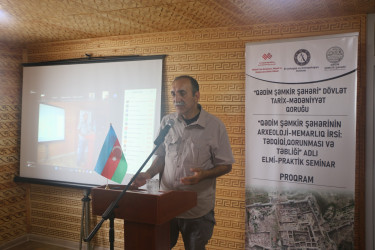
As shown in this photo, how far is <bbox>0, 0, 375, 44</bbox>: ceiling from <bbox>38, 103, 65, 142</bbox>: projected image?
968 millimetres

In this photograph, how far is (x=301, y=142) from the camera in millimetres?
2654

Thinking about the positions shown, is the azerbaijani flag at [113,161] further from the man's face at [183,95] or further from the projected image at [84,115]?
the projected image at [84,115]

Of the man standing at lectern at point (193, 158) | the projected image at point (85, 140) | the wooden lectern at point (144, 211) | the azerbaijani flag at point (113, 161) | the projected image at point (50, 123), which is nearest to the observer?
the wooden lectern at point (144, 211)

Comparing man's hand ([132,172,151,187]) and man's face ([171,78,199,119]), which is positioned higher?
man's face ([171,78,199,119])

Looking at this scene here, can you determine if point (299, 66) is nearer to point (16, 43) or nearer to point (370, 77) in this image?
point (370, 77)

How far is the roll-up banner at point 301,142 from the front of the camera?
8.30 feet

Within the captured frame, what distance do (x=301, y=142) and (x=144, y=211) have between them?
1.68 metres

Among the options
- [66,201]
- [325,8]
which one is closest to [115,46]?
[66,201]

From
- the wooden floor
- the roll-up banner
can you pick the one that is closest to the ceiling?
the roll-up banner

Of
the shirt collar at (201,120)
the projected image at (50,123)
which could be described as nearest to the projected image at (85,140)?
the projected image at (50,123)

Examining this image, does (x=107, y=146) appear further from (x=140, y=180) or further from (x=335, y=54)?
(x=335, y=54)

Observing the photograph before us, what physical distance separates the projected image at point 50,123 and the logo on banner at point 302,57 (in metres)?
2.80

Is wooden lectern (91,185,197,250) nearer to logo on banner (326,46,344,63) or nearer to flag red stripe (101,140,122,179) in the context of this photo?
flag red stripe (101,140,122,179)

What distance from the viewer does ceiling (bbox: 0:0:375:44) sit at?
254 centimetres
